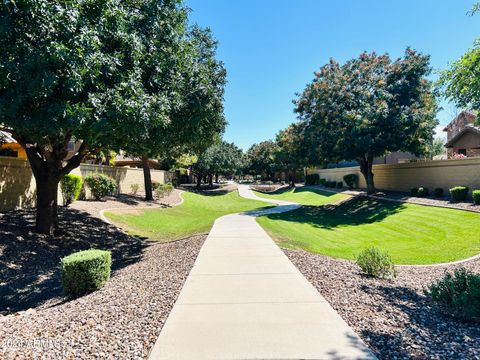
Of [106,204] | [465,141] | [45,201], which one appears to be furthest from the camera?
[465,141]

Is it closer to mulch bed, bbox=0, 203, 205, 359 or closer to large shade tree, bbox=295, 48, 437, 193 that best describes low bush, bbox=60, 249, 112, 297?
mulch bed, bbox=0, 203, 205, 359

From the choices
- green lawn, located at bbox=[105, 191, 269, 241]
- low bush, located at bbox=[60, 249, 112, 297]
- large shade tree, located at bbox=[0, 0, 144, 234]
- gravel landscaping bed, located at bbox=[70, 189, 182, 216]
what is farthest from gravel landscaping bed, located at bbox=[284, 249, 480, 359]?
gravel landscaping bed, located at bbox=[70, 189, 182, 216]

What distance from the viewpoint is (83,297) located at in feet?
20.6

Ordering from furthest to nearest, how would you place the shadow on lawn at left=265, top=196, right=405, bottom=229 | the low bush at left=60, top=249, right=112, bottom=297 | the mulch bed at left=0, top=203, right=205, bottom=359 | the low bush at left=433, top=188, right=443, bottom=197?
the low bush at left=433, top=188, right=443, bottom=197 → the shadow on lawn at left=265, top=196, right=405, bottom=229 → the low bush at left=60, top=249, right=112, bottom=297 → the mulch bed at left=0, top=203, right=205, bottom=359

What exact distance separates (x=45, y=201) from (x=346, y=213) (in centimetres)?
1868

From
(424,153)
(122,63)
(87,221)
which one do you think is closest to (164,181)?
(87,221)

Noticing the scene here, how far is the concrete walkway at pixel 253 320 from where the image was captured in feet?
12.3

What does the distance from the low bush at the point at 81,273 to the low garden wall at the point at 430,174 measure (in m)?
19.7

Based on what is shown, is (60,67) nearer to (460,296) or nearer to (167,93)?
(167,93)

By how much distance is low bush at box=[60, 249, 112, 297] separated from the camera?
6324 mm

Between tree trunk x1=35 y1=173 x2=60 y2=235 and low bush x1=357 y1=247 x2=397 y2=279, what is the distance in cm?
1033

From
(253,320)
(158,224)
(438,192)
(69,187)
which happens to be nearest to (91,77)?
(253,320)

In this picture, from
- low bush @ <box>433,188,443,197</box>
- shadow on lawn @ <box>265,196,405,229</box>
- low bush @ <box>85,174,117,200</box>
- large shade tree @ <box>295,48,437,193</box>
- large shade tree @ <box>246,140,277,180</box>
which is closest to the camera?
low bush @ <box>85,174,117,200</box>

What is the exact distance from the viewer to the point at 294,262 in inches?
314
